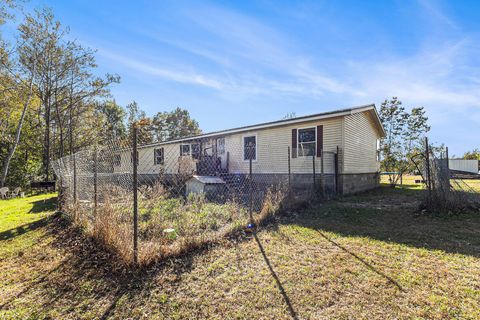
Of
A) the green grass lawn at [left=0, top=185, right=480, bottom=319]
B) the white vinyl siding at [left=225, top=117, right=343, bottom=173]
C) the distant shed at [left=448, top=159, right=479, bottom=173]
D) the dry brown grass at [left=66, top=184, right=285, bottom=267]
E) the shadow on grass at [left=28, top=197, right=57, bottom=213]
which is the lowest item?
the shadow on grass at [left=28, top=197, right=57, bottom=213]

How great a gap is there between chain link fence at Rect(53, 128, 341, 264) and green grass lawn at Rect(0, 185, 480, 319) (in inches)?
13.8

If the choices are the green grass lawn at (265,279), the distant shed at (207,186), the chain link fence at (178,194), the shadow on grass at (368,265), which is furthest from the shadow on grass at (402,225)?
the distant shed at (207,186)

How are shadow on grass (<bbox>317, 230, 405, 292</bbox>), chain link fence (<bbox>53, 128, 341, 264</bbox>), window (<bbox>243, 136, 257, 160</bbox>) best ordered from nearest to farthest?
shadow on grass (<bbox>317, 230, 405, 292</bbox>)
chain link fence (<bbox>53, 128, 341, 264</bbox>)
window (<bbox>243, 136, 257, 160</bbox>)

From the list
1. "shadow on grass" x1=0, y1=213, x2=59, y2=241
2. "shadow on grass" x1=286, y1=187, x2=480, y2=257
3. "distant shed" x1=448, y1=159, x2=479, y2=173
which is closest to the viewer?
"shadow on grass" x1=286, y1=187, x2=480, y2=257

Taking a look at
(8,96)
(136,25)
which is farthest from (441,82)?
(8,96)

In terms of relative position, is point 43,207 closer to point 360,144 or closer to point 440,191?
point 440,191

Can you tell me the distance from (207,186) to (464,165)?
90.4ft

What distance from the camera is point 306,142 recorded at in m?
10.0

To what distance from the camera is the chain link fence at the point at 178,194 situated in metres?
3.38

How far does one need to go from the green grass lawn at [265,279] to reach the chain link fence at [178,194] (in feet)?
1.15

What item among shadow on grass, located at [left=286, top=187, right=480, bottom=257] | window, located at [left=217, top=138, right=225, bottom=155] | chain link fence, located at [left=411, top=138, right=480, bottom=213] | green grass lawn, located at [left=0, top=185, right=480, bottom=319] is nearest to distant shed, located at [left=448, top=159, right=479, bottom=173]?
chain link fence, located at [left=411, top=138, right=480, bottom=213]

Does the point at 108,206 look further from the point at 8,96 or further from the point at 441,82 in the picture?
the point at 8,96

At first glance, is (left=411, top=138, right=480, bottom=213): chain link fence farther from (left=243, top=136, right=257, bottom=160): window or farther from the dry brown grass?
(left=243, top=136, right=257, bottom=160): window

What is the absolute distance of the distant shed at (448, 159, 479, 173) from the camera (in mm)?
22547
